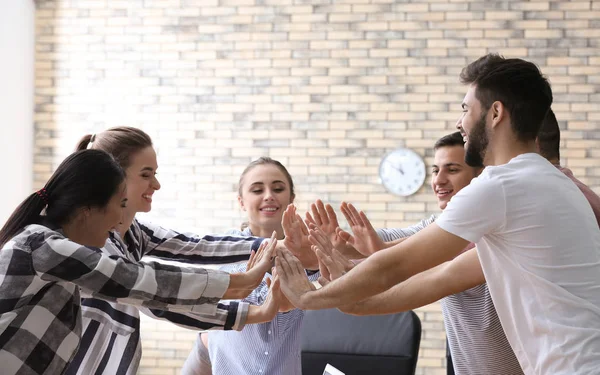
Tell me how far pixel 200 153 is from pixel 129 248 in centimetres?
471

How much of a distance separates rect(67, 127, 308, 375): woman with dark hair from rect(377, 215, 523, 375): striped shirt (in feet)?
2.41

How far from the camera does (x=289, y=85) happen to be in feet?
24.3

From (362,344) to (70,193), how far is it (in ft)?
5.27

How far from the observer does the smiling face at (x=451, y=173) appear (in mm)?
3426

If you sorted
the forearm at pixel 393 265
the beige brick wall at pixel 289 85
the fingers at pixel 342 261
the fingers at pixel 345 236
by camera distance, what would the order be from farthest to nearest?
the beige brick wall at pixel 289 85
the fingers at pixel 345 236
the fingers at pixel 342 261
the forearm at pixel 393 265

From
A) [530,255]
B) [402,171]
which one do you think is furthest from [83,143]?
[402,171]

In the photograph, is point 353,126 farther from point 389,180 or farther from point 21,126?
point 21,126

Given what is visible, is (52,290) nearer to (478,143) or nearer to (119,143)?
(119,143)

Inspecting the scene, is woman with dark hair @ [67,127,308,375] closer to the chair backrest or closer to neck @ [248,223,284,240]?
neck @ [248,223,284,240]

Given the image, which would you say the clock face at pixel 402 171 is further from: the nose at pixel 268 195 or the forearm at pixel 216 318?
the forearm at pixel 216 318

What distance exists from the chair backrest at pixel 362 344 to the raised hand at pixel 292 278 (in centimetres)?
86

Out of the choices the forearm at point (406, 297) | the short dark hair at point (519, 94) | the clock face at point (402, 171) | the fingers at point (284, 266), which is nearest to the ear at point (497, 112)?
the short dark hair at point (519, 94)

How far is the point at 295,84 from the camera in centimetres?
739

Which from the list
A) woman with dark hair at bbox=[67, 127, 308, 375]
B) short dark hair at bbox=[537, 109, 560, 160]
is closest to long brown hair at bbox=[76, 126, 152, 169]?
woman with dark hair at bbox=[67, 127, 308, 375]
